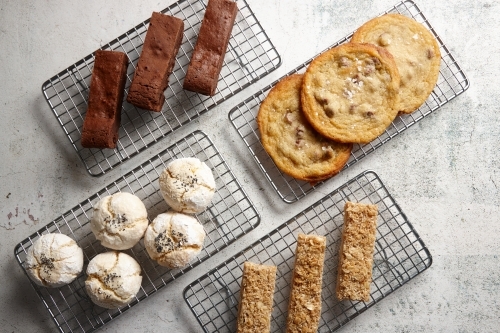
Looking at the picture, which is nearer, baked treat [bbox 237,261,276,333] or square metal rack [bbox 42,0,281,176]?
baked treat [bbox 237,261,276,333]

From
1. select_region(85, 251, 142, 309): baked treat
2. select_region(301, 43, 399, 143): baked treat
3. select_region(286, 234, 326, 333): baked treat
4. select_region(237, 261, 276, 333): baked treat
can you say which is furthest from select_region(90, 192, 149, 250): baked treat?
select_region(301, 43, 399, 143): baked treat

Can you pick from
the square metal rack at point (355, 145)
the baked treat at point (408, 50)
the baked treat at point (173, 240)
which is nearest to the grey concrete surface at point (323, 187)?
the square metal rack at point (355, 145)

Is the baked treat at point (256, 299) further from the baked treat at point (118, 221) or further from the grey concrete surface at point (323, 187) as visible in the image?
the baked treat at point (118, 221)

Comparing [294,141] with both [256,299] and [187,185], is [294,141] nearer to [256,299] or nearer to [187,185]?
[187,185]

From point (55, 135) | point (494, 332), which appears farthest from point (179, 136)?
point (494, 332)

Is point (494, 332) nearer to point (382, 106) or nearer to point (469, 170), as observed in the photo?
point (469, 170)

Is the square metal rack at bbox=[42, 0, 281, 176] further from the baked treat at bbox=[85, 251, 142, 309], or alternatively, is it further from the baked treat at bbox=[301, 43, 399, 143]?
the baked treat at bbox=[85, 251, 142, 309]
